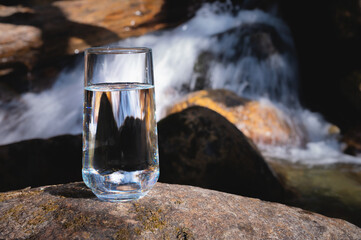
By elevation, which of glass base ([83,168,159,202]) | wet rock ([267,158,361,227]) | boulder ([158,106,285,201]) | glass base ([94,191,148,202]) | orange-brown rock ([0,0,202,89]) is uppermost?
orange-brown rock ([0,0,202,89])

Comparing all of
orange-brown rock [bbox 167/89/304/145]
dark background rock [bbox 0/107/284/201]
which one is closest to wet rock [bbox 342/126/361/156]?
orange-brown rock [bbox 167/89/304/145]

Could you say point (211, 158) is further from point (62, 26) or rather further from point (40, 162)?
point (62, 26)

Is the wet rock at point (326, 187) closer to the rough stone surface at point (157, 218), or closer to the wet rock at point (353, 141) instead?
the wet rock at point (353, 141)

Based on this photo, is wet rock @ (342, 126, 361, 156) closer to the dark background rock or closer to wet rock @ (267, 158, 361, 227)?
wet rock @ (267, 158, 361, 227)

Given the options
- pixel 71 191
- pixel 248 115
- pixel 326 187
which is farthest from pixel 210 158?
pixel 248 115

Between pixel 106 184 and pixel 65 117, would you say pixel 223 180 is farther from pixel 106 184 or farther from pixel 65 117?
pixel 65 117

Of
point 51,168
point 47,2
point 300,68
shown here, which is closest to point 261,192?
point 51,168
